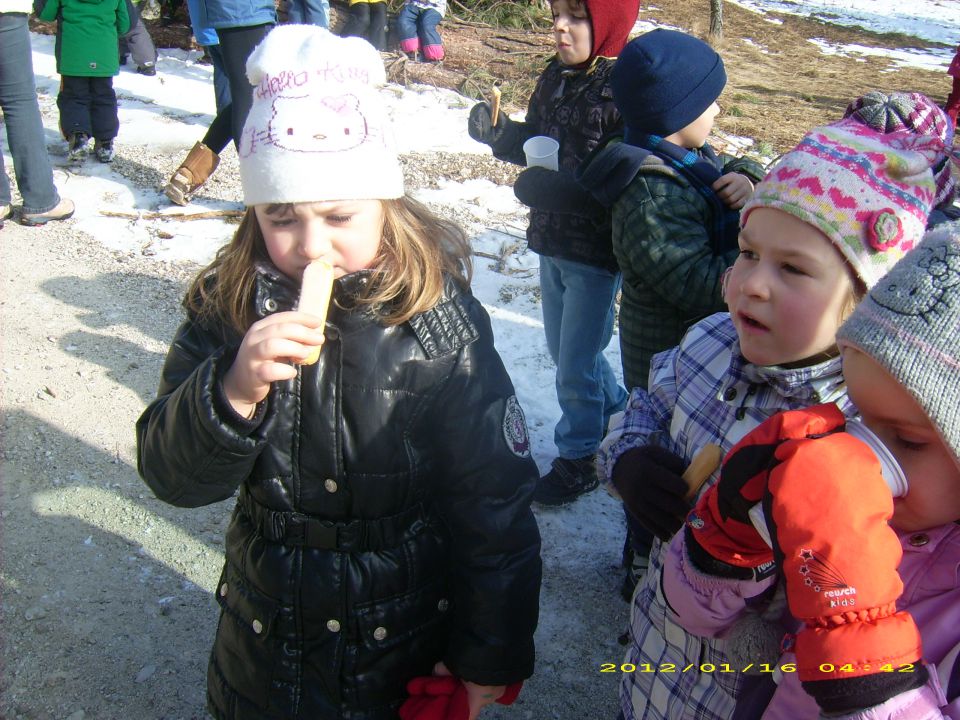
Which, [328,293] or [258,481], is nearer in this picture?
[328,293]

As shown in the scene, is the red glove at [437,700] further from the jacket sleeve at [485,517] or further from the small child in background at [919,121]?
the small child in background at [919,121]

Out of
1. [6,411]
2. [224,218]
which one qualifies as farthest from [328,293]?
[224,218]

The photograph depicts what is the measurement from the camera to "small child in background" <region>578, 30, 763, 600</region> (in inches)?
92.4

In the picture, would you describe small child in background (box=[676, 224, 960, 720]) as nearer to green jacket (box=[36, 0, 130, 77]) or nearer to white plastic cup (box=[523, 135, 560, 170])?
white plastic cup (box=[523, 135, 560, 170])

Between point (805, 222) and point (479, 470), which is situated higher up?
point (805, 222)

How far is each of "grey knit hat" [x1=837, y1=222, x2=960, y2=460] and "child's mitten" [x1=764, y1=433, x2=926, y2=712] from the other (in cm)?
13

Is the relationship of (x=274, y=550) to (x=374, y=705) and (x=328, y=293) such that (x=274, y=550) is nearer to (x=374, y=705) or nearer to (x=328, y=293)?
(x=374, y=705)

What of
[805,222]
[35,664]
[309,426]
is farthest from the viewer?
[35,664]

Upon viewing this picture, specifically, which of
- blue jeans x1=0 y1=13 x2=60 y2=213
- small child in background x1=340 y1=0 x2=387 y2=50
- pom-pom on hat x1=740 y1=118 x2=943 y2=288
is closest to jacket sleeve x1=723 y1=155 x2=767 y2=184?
pom-pom on hat x1=740 y1=118 x2=943 y2=288

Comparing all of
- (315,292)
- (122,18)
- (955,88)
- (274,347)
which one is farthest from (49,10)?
(955,88)

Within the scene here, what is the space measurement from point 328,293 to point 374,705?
35.5 inches

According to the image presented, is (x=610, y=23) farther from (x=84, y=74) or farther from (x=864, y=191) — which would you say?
(x=84, y=74)

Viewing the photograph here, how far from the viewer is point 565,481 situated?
3326 millimetres

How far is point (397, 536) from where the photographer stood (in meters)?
1.72
